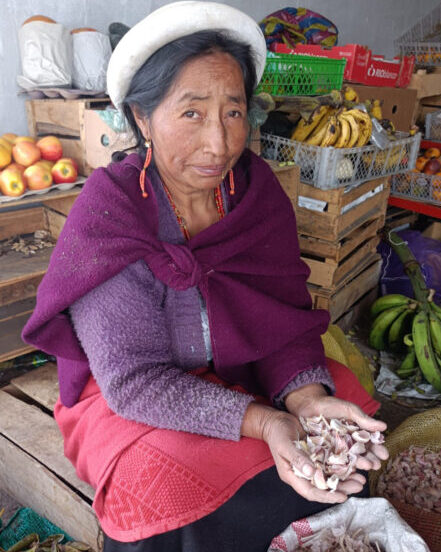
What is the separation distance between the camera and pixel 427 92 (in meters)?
4.32

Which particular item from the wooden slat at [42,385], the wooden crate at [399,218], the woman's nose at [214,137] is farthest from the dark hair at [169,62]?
the wooden crate at [399,218]

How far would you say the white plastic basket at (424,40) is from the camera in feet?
15.3

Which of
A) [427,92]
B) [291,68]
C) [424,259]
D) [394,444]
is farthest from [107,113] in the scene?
[427,92]

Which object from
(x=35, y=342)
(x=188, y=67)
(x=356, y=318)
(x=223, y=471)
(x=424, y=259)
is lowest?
(x=356, y=318)

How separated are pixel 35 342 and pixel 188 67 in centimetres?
86

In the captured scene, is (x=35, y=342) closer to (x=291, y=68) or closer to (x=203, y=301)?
(x=203, y=301)

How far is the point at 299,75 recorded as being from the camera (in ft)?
9.65

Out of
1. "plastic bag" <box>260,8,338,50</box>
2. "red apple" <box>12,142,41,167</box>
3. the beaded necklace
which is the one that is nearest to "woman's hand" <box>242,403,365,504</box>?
the beaded necklace

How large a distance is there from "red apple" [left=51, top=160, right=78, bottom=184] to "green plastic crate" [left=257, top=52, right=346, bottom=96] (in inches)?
44.9

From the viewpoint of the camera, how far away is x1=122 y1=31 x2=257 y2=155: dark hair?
4.29ft

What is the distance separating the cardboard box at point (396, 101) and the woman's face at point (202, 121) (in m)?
2.52

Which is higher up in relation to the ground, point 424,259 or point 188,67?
point 188,67

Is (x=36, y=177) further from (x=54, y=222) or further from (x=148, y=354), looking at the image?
(x=148, y=354)

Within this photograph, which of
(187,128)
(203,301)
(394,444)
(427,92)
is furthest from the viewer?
(427,92)
